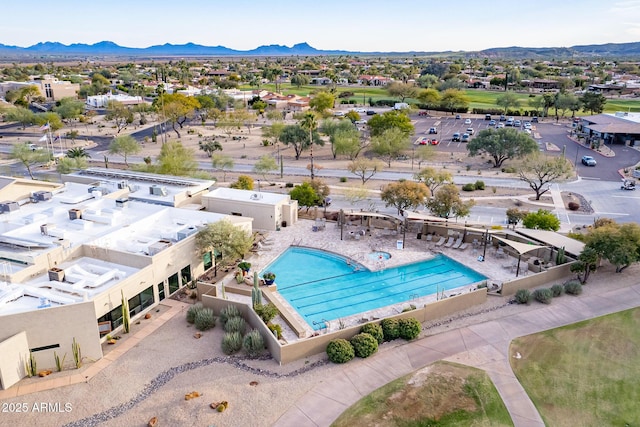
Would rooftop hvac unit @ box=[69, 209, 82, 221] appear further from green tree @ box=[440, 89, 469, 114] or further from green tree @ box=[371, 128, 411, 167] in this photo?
green tree @ box=[440, 89, 469, 114]

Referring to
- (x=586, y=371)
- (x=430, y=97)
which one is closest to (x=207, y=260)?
(x=586, y=371)

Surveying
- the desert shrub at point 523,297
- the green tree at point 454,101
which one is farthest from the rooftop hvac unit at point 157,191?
the green tree at point 454,101

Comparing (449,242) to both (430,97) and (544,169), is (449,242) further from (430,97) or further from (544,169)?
(430,97)

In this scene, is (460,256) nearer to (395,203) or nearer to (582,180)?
(395,203)

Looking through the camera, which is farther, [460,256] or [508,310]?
[460,256]

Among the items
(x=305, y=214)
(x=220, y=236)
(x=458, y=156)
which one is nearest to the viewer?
(x=220, y=236)

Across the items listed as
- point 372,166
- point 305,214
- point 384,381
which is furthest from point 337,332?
point 372,166

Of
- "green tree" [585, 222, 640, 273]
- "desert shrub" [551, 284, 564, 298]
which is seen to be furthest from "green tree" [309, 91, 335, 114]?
"desert shrub" [551, 284, 564, 298]
